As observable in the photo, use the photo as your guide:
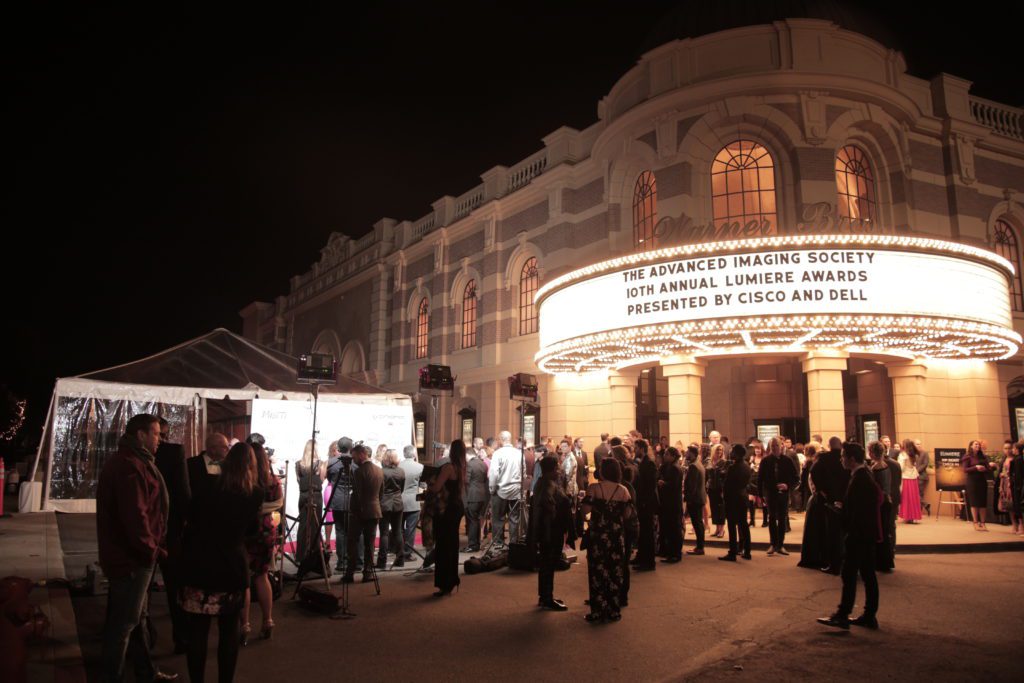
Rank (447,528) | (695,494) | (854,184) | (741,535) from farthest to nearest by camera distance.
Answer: (854,184) → (695,494) → (741,535) → (447,528)

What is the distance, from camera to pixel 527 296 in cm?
2342

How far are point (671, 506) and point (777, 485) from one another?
1889 millimetres

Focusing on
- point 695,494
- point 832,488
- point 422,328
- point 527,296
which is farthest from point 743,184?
point 422,328

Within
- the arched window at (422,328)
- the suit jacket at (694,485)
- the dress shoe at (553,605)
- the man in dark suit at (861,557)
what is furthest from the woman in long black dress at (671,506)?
the arched window at (422,328)

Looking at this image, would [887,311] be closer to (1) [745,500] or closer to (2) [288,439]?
(1) [745,500]

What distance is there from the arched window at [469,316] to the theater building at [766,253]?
4.49ft

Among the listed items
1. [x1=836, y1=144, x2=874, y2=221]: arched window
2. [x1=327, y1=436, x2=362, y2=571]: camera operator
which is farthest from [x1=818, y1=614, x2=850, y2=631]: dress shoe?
[x1=836, y1=144, x2=874, y2=221]: arched window

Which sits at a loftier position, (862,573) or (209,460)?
(209,460)

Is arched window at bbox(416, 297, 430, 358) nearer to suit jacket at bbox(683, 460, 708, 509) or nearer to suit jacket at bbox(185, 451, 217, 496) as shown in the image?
suit jacket at bbox(683, 460, 708, 509)

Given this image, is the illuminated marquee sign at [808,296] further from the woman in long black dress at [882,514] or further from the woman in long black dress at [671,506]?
the woman in long black dress at [671,506]

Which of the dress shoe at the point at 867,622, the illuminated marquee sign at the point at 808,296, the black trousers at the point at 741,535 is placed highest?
the illuminated marquee sign at the point at 808,296

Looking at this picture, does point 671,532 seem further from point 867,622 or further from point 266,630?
point 266,630

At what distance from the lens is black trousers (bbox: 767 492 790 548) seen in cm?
1063

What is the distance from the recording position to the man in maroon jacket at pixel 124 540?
4387 mm
